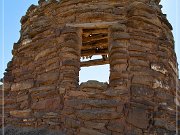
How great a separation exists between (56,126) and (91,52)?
3337 mm

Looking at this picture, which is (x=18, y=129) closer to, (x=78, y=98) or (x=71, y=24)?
(x=78, y=98)

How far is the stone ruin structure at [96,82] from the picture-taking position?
626cm

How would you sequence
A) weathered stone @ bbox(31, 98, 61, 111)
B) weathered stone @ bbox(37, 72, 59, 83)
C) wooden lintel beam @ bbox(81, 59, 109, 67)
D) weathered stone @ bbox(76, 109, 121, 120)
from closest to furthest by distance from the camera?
weathered stone @ bbox(76, 109, 121, 120) → weathered stone @ bbox(31, 98, 61, 111) → weathered stone @ bbox(37, 72, 59, 83) → wooden lintel beam @ bbox(81, 59, 109, 67)

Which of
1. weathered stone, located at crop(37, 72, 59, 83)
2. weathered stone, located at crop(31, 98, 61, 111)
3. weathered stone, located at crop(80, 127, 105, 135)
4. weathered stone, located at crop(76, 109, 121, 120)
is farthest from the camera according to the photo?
weathered stone, located at crop(37, 72, 59, 83)

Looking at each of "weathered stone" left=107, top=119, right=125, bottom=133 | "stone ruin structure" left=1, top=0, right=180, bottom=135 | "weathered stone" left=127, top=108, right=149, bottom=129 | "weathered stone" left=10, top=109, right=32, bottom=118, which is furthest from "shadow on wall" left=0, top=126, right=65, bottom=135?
"weathered stone" left=127, top=108, right=149, bottom=129

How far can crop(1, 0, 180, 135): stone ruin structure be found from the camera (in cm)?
626

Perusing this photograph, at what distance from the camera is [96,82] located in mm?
6535

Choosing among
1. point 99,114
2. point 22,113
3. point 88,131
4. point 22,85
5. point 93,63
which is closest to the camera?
point 88,131

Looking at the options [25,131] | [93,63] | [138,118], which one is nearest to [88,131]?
[138,118]

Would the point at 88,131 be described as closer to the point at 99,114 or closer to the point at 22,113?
the point at 99,114

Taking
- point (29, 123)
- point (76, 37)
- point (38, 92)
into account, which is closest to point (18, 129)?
point (29, 123)

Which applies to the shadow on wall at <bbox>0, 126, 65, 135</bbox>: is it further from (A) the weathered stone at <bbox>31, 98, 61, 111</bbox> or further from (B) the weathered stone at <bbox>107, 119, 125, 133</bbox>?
(B) the weathered stone at <bbox>107, 119, 125, 133</bbox>

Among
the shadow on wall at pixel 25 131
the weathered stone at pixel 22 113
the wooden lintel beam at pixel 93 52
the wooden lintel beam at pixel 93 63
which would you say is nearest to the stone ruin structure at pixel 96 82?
the weathered stone at pixel 22 113

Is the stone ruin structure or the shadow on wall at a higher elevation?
the stone ruin structure
